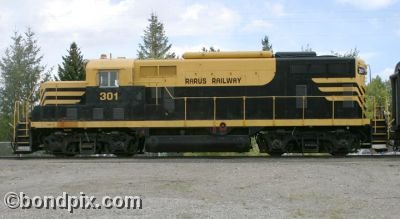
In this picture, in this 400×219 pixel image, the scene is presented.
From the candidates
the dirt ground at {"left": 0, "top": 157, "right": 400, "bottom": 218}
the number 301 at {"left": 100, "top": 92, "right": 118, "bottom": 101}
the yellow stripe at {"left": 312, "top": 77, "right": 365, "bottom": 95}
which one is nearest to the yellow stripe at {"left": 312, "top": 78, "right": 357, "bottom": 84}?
the yellow stripe at {"left": 312, "top": 77, "right": 365, "bottom": 95}

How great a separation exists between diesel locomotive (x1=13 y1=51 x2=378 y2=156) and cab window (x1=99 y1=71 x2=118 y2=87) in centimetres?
3

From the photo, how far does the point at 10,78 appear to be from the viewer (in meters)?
42.6

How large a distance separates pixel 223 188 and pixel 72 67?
35.0 m

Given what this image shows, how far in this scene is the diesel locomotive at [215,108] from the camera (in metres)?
17.8

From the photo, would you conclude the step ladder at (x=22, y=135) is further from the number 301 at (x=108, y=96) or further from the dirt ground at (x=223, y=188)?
the dirt ground at (x=223, y=188)

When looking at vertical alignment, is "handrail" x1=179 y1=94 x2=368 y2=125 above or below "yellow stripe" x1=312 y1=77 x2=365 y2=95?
below

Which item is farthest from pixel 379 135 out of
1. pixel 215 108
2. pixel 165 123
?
pixel 165 123

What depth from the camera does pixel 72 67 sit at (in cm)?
4269

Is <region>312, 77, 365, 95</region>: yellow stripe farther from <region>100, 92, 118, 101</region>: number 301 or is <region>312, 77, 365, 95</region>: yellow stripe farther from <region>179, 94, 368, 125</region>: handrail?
<region>100, 92, 118, 101</region>: number 301

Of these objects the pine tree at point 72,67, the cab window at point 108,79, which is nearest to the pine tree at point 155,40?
the pine tree at point 72,67

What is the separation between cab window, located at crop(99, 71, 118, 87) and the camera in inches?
720

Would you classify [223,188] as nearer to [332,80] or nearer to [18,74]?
[332,80]

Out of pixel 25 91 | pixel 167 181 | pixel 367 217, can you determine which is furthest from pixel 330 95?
pixel 25 91

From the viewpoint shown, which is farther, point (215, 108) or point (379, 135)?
point (215, 108)
